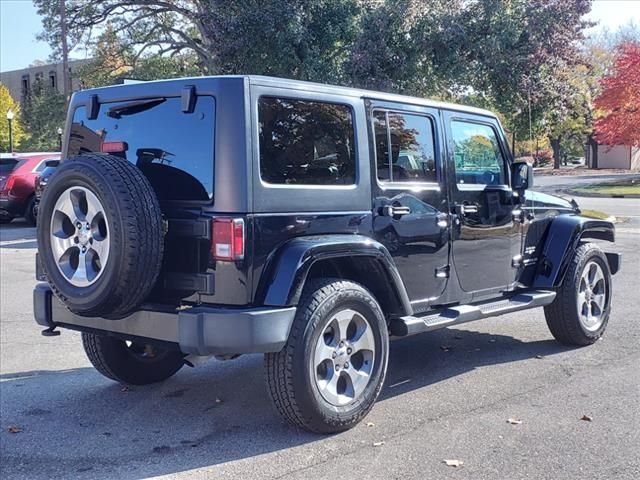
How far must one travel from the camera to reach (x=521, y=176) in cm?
605

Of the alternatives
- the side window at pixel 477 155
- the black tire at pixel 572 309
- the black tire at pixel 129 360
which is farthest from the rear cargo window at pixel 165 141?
the black tire at pixel 572 309

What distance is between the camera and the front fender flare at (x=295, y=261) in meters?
4.04

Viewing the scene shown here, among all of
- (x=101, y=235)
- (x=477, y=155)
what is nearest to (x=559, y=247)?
(x=477, y=155)

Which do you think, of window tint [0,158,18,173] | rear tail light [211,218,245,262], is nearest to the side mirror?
rear tail light [211,218,245,262]

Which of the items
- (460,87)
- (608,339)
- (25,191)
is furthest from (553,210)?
(25,191)

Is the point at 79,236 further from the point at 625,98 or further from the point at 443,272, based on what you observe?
the point at 625,98

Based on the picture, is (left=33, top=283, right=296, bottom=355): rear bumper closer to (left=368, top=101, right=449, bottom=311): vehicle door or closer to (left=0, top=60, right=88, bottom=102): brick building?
(left=368, top=101, right=449, bottom=311): vehicle door

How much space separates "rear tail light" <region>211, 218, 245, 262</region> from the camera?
3.96m

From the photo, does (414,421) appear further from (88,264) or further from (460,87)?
(460,87)

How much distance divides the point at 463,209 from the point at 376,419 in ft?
5.72

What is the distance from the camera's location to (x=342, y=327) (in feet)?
14.5

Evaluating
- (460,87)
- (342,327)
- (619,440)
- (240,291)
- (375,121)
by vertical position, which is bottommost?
(619,440)

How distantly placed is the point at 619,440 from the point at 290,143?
259 centimetres

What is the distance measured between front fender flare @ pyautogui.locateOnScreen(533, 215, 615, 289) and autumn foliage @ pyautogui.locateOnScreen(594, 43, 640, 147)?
96.0 ft
